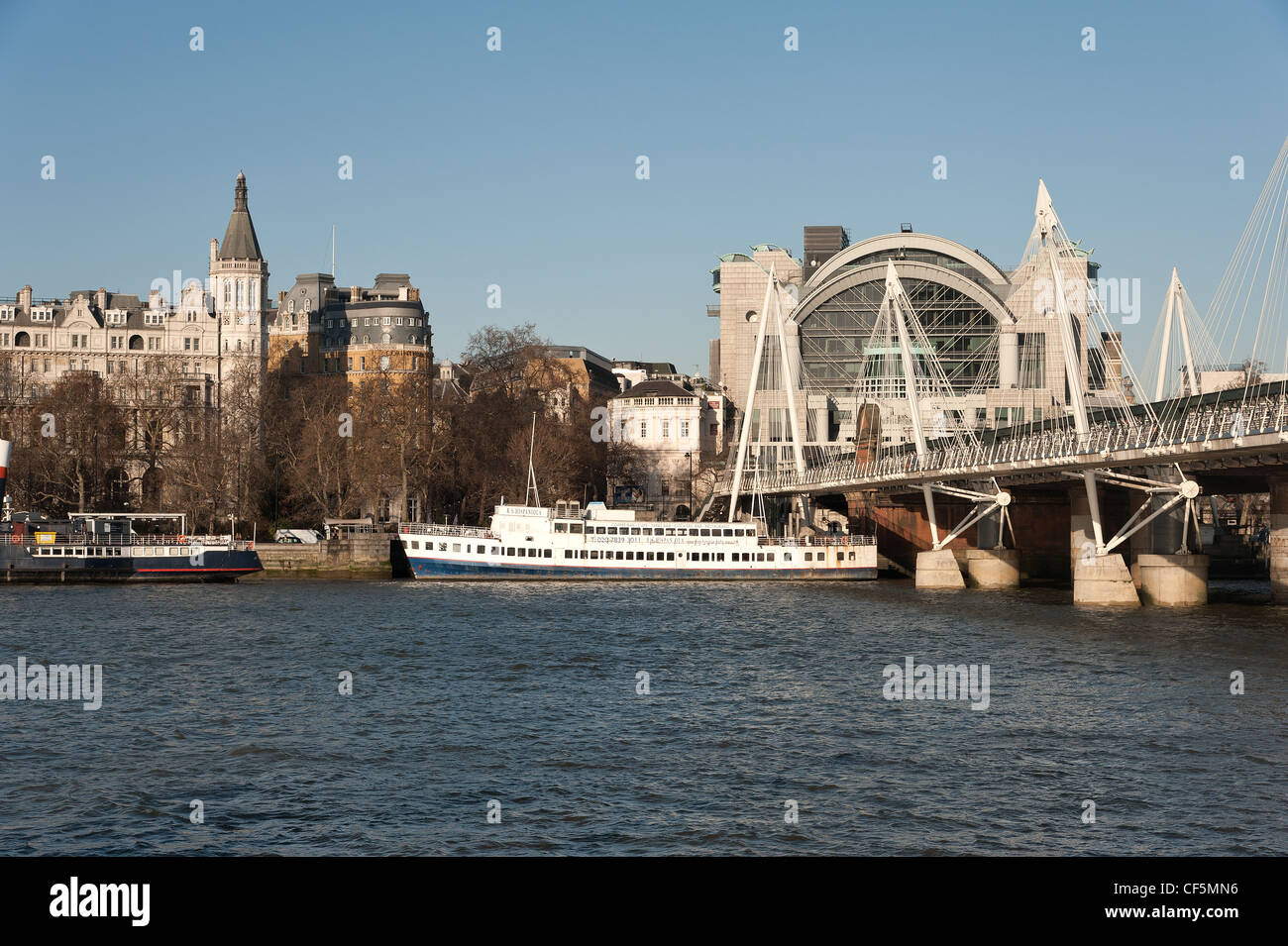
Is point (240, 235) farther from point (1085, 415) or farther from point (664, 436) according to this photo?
point (1085, 415)

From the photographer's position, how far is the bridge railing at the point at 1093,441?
42344 millimetres

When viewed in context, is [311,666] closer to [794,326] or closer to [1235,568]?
[1235,568]

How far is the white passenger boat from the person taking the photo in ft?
239

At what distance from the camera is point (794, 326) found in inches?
4557

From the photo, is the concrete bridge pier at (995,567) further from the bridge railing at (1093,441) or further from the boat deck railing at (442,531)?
the boat deck railing at (442,531)

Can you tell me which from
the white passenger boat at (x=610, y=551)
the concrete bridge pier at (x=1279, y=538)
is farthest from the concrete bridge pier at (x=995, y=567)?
the concrete bridge pier at (x=1279, y=538)

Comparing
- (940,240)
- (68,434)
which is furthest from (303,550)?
(940,240)

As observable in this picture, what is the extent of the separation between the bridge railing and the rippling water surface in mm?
6450

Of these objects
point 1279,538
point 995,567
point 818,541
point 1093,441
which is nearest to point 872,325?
point 818,541

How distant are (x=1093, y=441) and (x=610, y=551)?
2958 cm

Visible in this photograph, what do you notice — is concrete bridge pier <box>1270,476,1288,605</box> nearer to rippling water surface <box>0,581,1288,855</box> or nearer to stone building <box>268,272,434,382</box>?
rippling water surface <box>0,581,1288,855</box>

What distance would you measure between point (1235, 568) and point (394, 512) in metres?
59.5

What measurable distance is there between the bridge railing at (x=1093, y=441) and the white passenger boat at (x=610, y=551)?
15.8ft

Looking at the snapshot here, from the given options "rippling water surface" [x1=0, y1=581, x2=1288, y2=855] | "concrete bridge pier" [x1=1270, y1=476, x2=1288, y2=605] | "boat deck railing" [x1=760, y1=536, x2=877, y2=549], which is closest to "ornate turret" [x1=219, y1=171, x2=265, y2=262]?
"boat deck railing" [x1=760, y1=536, x2=877, y2=549]
